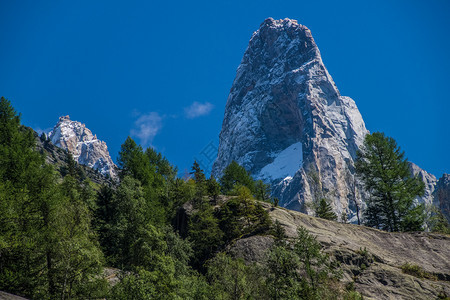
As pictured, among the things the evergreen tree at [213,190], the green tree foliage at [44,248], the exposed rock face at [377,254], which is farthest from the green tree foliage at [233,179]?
the green tree foliage at [44,248]

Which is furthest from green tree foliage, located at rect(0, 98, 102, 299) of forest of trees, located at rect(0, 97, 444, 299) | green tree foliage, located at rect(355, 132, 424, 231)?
green tree foliage, located at rect(355, 132, 424, 231)

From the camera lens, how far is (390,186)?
51.0m

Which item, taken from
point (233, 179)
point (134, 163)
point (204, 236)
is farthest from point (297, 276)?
point (233, 179)

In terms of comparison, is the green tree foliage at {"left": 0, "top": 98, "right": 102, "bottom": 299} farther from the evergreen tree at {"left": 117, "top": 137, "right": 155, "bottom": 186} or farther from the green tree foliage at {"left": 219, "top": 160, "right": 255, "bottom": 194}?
the green tree foliage at {"left": 219, "top": 160, "right": 255, "bottom": 194}

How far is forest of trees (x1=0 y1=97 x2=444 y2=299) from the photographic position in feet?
92.2

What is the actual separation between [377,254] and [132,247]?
98.8 ft

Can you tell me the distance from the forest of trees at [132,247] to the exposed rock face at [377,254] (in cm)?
288

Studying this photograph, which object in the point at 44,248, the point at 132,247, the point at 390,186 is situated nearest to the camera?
the point at 44,248

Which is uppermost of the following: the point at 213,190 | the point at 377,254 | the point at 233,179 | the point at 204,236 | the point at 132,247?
the point at 233,179

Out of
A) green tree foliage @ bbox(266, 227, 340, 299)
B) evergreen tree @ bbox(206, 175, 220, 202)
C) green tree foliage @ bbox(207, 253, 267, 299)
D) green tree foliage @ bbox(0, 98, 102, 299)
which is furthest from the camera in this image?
evergreen tree @ bbox(206, 175, 220, 202)

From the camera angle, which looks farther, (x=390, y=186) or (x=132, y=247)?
(x=390, y=186)

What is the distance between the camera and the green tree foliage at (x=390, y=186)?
164ft

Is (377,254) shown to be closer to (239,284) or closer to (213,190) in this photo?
(239,284)

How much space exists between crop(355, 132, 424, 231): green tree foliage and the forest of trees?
50 cm
